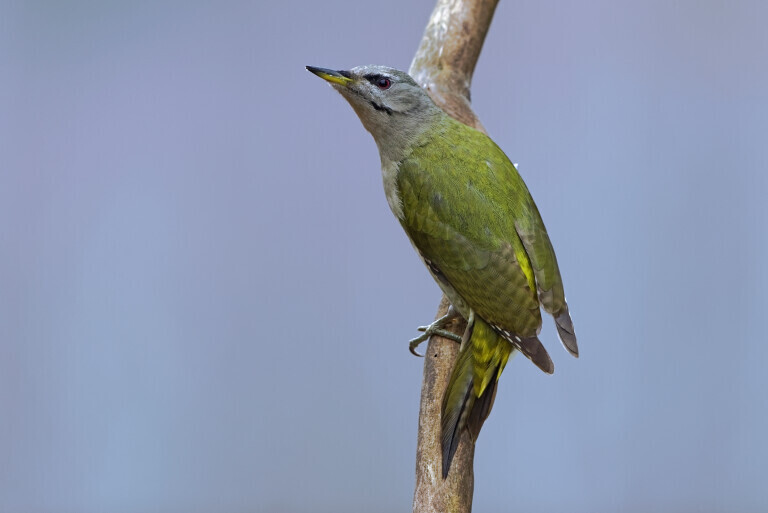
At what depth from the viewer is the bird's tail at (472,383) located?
1.97 m

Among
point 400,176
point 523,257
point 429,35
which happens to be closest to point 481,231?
point 523,257

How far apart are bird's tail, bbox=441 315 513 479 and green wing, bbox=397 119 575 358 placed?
0.21ft

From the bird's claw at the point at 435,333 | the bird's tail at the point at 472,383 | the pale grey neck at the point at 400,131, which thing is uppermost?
the pale grey neck at the point at 400,131

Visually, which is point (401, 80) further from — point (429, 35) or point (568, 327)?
point (568, 327)

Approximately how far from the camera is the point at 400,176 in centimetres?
227

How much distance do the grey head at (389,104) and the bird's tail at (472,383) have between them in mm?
570

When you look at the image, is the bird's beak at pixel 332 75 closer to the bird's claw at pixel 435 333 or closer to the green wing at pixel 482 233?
the green wing at pixel 482 233

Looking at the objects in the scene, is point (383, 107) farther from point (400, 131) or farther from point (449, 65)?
point (449, 65)

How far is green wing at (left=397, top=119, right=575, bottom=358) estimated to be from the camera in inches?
81.2

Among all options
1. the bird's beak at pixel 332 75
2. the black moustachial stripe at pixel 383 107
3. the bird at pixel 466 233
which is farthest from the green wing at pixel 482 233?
the bird's beak at pixel 332 75

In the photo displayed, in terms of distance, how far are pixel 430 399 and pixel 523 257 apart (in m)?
0.45

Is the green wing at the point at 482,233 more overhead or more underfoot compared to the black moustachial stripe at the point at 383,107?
more underfoot

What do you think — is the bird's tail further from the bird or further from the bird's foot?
the bird's foot

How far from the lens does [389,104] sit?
2.31 m
